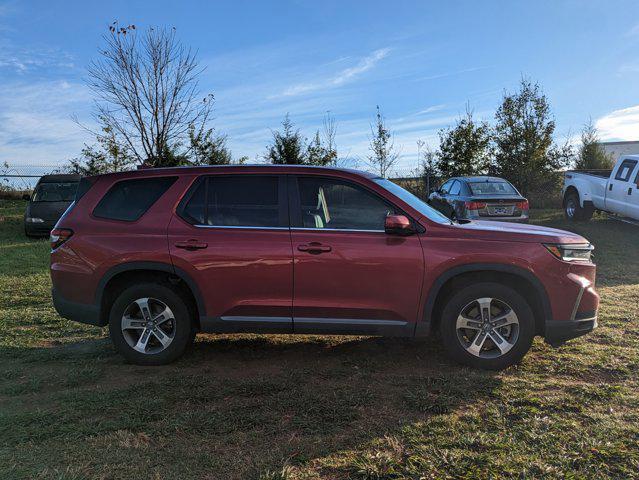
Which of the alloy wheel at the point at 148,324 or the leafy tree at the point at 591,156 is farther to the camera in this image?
the leafy tree at the point at 591,156

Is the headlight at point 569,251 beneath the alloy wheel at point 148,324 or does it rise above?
above

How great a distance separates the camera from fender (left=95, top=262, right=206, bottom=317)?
4.57m

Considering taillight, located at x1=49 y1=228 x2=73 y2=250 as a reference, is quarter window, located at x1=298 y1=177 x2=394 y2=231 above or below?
above

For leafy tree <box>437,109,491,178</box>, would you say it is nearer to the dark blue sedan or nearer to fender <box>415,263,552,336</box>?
the dark blue sedan

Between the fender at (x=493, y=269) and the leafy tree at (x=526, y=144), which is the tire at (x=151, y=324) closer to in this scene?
the fender at (x=493, y=269)

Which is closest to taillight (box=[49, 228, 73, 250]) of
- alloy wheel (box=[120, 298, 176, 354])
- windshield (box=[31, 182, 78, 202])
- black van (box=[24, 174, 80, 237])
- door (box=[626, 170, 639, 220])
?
alloy wheel (box=[120, 298, 176, 354])

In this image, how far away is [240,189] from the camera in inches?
187

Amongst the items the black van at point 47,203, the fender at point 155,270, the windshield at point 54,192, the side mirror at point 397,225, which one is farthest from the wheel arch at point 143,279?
the windshield at point 54,192

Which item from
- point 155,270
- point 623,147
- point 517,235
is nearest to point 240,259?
point 155,270

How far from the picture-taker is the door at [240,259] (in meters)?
4.47

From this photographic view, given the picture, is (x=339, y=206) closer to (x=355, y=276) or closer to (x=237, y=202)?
(x=355, y=276)

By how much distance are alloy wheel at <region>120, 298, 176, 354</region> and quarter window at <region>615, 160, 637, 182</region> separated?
12033 mm

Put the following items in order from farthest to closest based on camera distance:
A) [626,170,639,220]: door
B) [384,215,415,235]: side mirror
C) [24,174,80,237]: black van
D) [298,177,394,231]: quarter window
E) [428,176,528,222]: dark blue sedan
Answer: [24,174,80,237]: black van
[626,170,639,220]: door
[428,176,528,222]: dark blue sedan
[298,177,394,231]: quarter window
[384,215,415,235]: side mirror

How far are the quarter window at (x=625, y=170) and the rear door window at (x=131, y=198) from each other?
11.8 m
